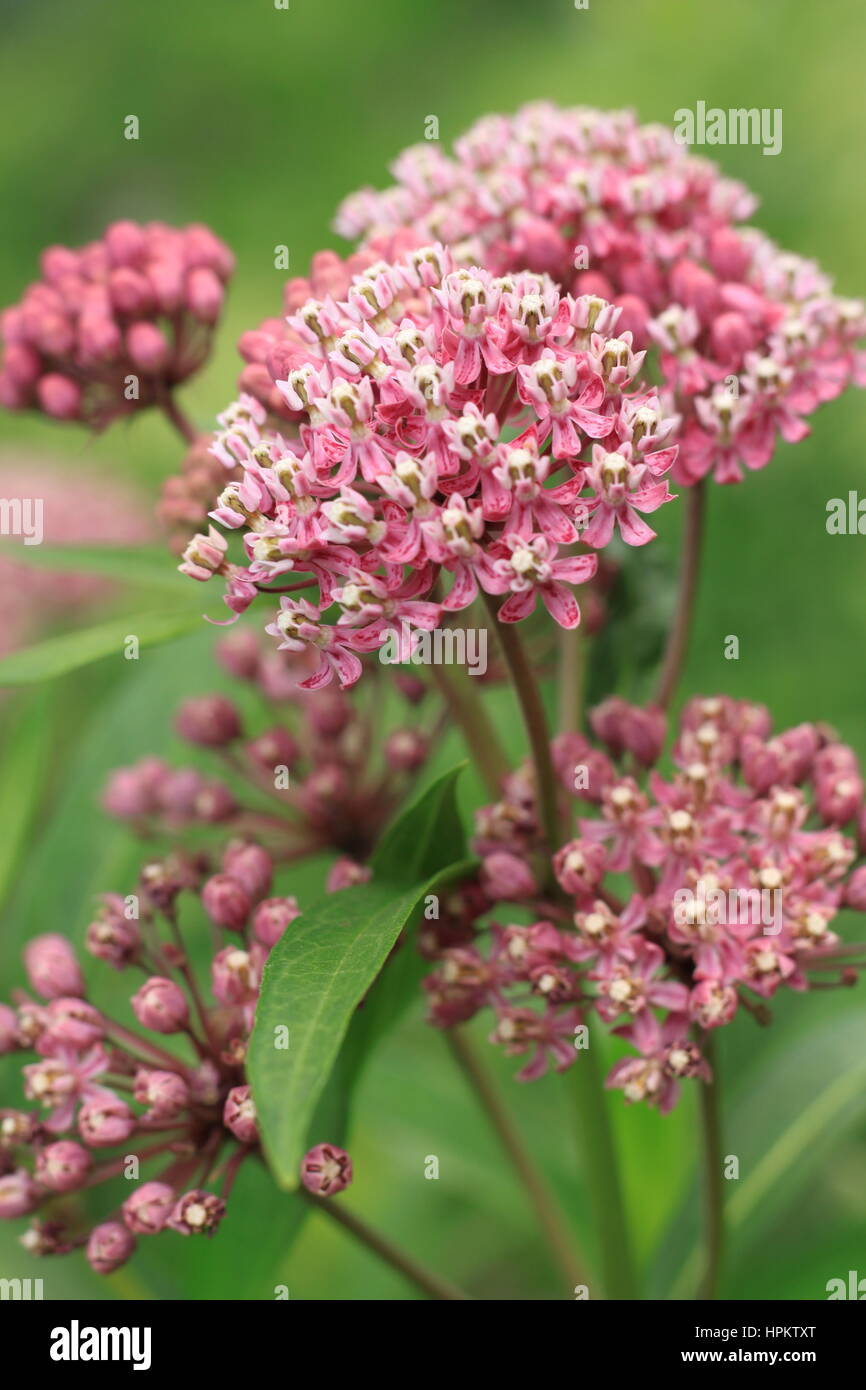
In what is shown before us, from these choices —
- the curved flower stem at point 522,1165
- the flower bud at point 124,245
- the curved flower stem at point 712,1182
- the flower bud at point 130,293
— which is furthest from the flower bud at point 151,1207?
the flower bud at point 124,245

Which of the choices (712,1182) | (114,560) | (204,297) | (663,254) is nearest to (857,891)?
(712,1182)

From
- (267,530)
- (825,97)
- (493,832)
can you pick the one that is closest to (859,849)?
(493,832)

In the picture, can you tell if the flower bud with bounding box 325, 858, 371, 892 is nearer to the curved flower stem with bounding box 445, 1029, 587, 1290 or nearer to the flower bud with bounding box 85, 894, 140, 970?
the flower bud with bounding box 85, 894, 140, 970

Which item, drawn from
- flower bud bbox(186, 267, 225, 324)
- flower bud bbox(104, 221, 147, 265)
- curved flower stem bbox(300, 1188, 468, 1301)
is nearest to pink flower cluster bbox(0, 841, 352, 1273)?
curved flower stem bbox(300, 1188, 468, 1301)

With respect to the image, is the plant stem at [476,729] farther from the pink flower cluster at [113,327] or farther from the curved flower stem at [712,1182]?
the pink flower cluster at [113,327]

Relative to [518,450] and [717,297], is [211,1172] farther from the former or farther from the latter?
[717,297]

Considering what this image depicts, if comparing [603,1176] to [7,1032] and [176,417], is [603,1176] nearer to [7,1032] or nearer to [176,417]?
[7,1032]
